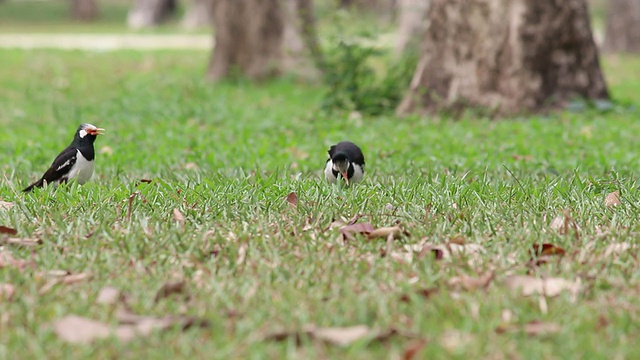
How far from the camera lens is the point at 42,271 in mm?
3836

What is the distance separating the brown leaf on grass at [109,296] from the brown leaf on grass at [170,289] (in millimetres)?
141

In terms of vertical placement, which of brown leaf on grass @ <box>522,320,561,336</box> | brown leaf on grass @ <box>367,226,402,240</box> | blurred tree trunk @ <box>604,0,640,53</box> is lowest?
blurred tree trunk @ <box>604,0,640,53</box>

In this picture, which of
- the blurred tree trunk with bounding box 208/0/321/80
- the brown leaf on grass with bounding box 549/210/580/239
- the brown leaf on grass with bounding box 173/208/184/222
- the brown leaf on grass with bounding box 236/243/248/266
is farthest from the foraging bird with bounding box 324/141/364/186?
the blurred tree trunk with bounding box 208/0/321/80

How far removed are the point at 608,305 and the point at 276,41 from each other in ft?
39.2

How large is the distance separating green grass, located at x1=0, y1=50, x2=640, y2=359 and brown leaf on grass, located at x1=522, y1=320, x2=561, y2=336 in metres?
0.02

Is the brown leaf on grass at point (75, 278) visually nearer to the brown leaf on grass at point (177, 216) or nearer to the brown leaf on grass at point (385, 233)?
the brown leaf on grass at point (177, 216)

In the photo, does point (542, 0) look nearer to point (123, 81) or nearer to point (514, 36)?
point (514, 36)

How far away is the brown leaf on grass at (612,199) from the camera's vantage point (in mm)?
4945

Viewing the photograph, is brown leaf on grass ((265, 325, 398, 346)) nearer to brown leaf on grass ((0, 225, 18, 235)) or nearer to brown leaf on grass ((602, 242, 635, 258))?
brown leaf on grass ((602, 242, 635, 258))

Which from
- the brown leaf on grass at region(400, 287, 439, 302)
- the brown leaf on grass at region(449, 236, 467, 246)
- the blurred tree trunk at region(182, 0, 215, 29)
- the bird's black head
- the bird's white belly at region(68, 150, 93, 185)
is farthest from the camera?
the blurred tree trunk at region(182, 0, 215, 29)

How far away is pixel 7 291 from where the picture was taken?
3.55 meters

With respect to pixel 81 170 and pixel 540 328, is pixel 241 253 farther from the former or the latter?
pixel 81 170

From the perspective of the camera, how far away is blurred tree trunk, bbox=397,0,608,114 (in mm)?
9797

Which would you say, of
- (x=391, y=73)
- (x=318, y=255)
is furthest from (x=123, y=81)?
(x=318, y=255)
